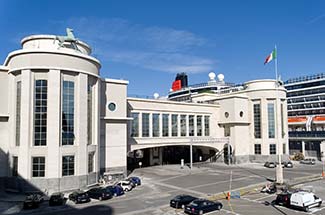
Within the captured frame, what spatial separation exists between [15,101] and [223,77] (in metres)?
83.0

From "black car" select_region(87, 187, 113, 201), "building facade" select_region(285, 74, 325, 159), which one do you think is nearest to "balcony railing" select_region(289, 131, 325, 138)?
"building facade" select_region(285, 74, 325, 159)

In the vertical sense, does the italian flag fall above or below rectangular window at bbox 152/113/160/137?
above

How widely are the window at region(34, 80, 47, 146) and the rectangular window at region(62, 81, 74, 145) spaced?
2.25 m

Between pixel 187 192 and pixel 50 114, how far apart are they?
19.7 metres

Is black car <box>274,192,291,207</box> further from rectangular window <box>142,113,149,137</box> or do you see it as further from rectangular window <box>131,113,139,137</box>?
rectangular window <box>142,113,149,137</box>

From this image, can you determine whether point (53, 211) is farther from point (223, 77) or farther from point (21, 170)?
point (223, 77)

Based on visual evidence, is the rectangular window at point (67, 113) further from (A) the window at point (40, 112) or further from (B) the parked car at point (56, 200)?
(B) the parked car at point (56, 200)

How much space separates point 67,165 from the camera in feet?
121

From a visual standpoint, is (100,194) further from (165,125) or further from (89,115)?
(165,125)

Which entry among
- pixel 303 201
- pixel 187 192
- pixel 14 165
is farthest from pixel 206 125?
pixel 14 165

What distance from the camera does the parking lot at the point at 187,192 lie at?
28297mm

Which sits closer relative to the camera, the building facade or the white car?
the white car

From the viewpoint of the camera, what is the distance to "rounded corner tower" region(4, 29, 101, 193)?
35719 mm

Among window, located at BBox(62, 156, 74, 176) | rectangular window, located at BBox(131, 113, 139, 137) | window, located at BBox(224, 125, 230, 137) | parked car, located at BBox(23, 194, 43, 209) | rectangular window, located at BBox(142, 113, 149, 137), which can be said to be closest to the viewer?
parked car, located at BBox(23, 194, 43, 209)
